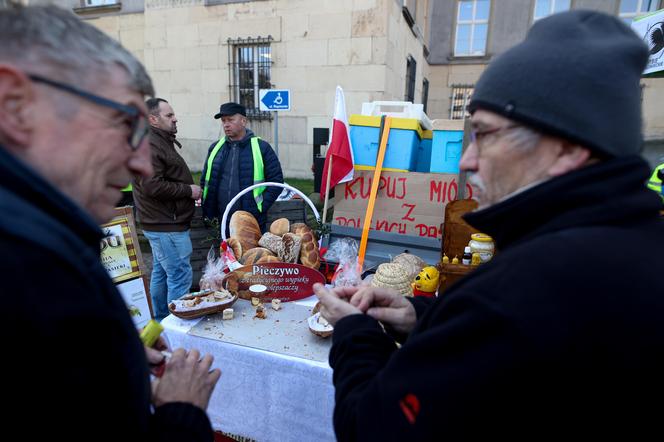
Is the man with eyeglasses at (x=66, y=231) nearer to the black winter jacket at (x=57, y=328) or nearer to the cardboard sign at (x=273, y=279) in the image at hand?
the black winter jacket at (x=57, y=328)

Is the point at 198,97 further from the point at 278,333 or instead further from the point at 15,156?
the point at 15,156

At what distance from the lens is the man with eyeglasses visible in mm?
590

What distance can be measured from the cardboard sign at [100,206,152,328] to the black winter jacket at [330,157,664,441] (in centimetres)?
242

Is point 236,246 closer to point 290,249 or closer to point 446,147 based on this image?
point 290,249

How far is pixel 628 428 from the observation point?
2.14ft

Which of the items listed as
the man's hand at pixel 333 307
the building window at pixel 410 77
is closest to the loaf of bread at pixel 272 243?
the man's hand at pixel 333 307

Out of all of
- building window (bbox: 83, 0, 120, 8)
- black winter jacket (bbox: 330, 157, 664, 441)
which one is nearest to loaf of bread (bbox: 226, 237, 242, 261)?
black winter jacket (bbox: 330, 157, 664, 441)

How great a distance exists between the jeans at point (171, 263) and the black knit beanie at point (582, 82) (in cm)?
348

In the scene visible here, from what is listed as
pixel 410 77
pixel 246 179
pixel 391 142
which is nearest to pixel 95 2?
pixel 410 77

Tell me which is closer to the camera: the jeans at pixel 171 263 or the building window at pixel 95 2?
the jeans at pixel 171 263

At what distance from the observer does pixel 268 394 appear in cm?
177

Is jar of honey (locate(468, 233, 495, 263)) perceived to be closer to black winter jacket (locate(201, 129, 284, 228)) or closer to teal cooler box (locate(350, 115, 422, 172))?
teal cooler box (locate(350, 115, 422, 172))

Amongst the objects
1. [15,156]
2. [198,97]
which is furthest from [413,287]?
[198,97]

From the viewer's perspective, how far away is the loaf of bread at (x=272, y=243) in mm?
2549
